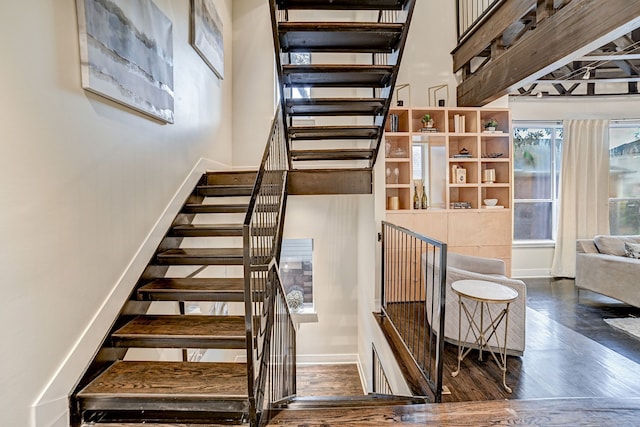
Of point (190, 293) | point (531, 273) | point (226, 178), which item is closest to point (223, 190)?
point (226, 178)

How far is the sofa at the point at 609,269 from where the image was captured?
3691 millimetres

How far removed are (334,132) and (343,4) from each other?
1291mm

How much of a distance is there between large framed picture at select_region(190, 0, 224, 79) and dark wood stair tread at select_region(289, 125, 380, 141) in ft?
4.40

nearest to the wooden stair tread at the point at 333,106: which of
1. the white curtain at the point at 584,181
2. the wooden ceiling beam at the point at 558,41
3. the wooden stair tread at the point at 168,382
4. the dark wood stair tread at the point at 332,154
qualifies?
the dark wood stair tread at the point at 332,154

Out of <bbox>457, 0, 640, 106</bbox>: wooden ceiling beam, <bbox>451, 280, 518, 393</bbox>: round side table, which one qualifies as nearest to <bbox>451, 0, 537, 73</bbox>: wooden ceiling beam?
<bbox>457, 0, 640, 106</bbox>: wooden ceiling beam

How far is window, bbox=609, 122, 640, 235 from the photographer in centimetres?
556

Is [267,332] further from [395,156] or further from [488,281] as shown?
[395,156]

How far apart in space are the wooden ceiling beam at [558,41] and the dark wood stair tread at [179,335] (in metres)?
3.20

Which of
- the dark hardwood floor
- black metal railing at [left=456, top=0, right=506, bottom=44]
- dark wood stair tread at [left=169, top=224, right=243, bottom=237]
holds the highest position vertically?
black metal railing at [left=456, top=0, right=506, bottom=44]

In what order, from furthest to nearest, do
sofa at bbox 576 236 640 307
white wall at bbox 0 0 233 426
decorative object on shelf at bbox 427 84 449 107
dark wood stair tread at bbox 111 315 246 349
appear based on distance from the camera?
decorative object on shelf at bbox 427 84 449 107
sofa at bbox 576 236 640 307
dark wood stair tread at bbox 111 315 246 349
white wall at bbox 0 0 233 426

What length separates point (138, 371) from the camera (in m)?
1.95

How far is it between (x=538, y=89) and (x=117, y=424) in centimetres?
671

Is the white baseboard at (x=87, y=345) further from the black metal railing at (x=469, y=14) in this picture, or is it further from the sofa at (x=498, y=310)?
the black metal railing at (x=469, y=14)

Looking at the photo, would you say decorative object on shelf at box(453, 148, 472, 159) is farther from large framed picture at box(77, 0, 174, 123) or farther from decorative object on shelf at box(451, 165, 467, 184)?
large framed picture at box(77, 0, 174, 123)
